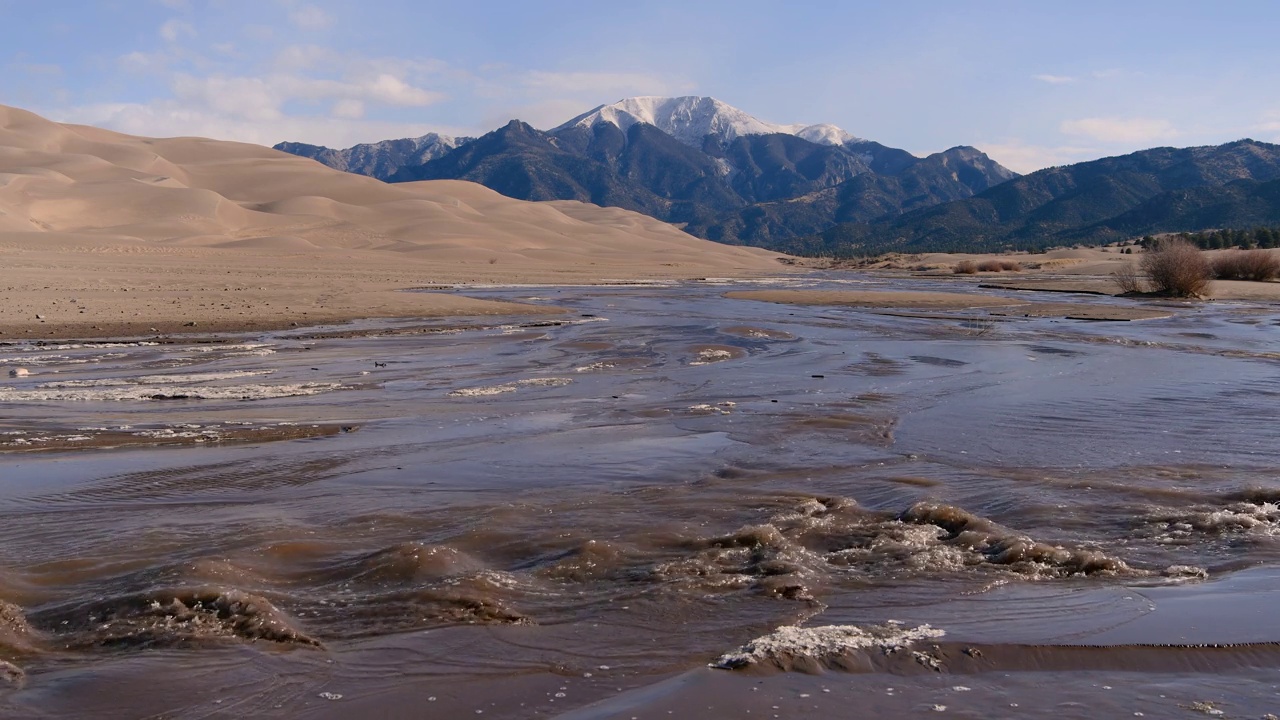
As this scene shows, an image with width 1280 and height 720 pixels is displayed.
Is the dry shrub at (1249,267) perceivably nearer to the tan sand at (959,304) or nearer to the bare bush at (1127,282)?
the bare bush at (1127,282)

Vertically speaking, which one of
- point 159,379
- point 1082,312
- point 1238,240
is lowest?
point 1082,312

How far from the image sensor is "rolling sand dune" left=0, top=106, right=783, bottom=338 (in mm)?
30312

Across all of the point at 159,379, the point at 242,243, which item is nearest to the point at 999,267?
the point at 242,243

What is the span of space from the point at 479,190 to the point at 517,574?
18964 cm

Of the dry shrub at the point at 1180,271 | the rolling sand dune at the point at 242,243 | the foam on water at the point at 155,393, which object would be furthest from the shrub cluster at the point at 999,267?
the foam on water at the point at 155,393

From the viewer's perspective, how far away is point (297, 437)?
1234 centimetres

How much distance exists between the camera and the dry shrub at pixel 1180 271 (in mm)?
44719

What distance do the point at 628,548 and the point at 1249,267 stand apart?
58577mm

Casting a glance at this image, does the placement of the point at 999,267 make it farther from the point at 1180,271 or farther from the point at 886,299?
the point at 886,299

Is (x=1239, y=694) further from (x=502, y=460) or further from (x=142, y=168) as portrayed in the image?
(x=142, y=168)

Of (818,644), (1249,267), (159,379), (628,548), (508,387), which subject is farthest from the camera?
(1249,267)

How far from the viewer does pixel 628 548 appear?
25.8 feet

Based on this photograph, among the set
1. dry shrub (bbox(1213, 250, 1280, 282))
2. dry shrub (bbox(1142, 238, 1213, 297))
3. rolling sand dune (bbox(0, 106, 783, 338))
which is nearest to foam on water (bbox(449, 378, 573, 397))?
rolling sand dune (bbox(0, 106, 783, 338))

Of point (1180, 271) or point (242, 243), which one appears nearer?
point (1180, 271)
